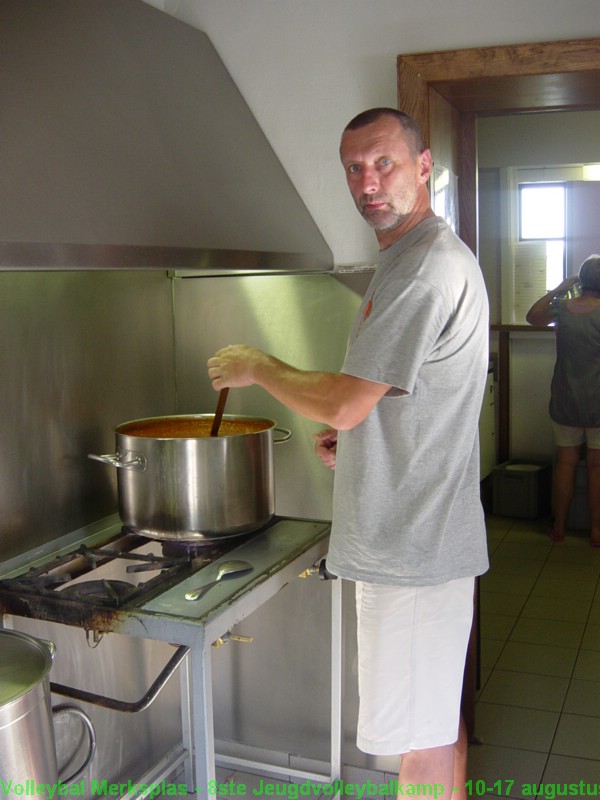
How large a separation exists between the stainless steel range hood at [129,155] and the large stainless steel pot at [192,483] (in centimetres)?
36

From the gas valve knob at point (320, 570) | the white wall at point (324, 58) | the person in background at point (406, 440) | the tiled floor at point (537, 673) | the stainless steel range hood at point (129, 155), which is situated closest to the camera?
the stainless steel range hood at point (129, 155)

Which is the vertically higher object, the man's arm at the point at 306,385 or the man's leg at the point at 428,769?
the man's arm at the point at 306,385

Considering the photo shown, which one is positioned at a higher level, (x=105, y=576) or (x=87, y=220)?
(x=87, y=220)

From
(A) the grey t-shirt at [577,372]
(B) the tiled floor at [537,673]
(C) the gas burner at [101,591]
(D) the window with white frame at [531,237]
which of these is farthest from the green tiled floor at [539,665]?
(D) the window with white frame at [531,237]

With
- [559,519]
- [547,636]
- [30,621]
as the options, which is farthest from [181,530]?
[559,519]

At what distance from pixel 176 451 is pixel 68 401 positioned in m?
0.39

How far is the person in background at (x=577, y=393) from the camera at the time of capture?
4.38m

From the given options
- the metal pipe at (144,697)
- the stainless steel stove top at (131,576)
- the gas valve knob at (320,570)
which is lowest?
the metal pipe at (144,697)

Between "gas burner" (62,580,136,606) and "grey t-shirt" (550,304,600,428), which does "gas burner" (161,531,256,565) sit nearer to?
"gas burner" (62,580,136,606)

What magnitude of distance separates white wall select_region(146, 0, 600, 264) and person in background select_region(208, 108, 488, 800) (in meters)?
0.45

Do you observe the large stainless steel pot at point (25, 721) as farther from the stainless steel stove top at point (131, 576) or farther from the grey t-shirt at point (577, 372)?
the grey t-shirt at point (577, 372)

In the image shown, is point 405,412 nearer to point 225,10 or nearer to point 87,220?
point 87,220

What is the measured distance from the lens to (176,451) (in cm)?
176

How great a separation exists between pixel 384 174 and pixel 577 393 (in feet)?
9.92
